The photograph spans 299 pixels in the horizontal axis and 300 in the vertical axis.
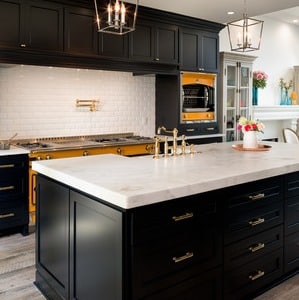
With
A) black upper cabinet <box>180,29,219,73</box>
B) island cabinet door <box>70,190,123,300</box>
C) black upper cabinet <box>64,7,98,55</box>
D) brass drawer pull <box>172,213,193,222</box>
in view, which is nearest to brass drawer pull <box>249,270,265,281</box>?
brass drawer pull <box>172,213,193,222</box>

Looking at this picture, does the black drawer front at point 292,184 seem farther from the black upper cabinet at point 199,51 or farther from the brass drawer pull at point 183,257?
the black upper cabinet at point 199,51

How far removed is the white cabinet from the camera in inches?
246

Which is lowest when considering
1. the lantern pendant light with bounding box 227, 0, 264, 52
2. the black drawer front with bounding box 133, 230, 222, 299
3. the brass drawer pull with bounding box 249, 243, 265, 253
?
the brass drawer pull with bounding box 249, 243, 265, 253

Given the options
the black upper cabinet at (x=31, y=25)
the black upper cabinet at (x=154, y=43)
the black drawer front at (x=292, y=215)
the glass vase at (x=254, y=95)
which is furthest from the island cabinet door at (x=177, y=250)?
the glass vase at (x=254, y=95)

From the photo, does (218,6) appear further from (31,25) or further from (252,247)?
(252,247)

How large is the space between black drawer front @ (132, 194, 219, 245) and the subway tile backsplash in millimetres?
3106

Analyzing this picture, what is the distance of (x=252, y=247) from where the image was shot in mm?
2520

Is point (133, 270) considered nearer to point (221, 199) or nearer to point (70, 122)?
point (221, 199)

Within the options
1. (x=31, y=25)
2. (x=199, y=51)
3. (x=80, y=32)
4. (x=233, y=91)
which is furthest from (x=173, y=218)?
(x=233, y=91)

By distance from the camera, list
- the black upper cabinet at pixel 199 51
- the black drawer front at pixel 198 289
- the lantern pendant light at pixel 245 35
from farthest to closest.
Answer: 1. the black upper cabinet at pixel 199 51
2. the lantern pendant light at pixel 245 35
3. the black drawer front at pixel 198 289

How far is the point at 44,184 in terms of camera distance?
2609 mm

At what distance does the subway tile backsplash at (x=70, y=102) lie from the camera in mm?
4465

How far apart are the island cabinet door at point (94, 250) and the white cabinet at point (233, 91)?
4.47 metres

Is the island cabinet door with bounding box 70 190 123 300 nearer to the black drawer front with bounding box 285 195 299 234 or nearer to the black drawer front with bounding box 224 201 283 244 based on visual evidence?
the black drawer front with bounding box 224 201 283 244
